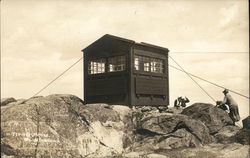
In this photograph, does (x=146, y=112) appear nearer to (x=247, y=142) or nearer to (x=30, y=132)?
(x=247, y=142)

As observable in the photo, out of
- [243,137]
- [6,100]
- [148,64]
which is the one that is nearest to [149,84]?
[148,64]

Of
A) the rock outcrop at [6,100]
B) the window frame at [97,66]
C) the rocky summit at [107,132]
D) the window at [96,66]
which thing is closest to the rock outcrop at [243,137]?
the rocky summit at [107,132]

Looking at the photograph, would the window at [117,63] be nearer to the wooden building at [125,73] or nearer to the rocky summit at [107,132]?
the wooden building at [125,73]

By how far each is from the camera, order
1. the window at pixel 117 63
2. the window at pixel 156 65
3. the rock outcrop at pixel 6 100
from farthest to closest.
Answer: the window at pixel 156 65 < the window at pixel 117 63 < the rock outcrop at pixel 6 100

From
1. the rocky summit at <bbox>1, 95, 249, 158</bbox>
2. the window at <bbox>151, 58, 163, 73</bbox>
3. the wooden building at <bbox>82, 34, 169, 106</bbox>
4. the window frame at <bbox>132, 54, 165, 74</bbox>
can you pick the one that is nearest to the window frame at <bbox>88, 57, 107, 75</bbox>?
the wooden building at <bbox>82, 34, 169, 106</bbox>

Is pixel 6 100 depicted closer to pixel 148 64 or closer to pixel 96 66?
pixel 96 66

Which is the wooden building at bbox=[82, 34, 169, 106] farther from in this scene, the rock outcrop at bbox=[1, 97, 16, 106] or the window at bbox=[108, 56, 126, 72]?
the rock outcrop at bbox=[1, 97, 16, 106]

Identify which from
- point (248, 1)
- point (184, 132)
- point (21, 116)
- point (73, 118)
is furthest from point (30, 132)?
point (248, 1)
